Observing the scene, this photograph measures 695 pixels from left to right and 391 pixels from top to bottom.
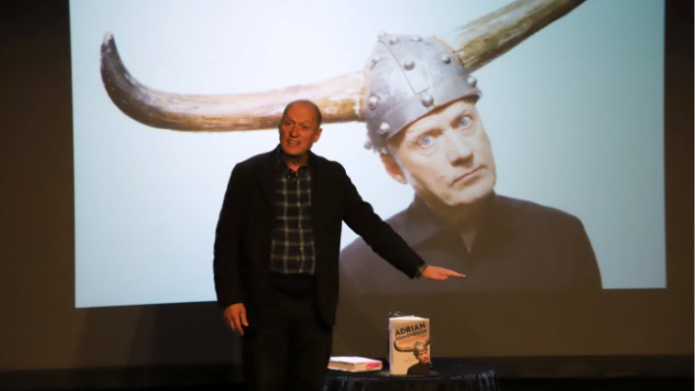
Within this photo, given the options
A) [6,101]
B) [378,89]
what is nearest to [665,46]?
[378,89]

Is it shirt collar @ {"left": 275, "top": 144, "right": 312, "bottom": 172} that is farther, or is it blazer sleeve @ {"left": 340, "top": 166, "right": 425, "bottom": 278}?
blazer sleeve @ {"left": 340, "top": 166, "right": 425, "bottom": 278}

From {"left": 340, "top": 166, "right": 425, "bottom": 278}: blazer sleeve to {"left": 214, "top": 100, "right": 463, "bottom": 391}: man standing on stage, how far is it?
122 mm

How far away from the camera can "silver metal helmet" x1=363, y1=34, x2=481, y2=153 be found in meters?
3.87

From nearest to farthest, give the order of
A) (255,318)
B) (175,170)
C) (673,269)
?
(255,318) < (175,170) < (673,269)

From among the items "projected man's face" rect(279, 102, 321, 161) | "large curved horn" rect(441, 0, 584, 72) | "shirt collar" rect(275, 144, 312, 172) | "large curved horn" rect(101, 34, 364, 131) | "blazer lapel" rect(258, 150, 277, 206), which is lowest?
"blazer lapel" rect(258, 150, 277, 206)

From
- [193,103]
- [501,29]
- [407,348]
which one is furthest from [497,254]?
[193,103]

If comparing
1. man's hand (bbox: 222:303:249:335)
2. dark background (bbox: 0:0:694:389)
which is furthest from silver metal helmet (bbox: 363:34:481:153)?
man's hand (bbox: 222:303:249:335)

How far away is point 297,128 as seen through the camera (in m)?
2.62

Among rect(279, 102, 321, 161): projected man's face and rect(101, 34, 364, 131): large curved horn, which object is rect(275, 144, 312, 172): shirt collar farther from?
rect(101, 34, 364, 131): large curved horn

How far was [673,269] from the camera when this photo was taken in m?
4.12

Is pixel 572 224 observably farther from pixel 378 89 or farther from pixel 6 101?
pixel 6 101

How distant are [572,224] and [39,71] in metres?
2.37

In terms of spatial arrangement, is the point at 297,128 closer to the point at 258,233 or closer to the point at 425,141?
the point at 258,233

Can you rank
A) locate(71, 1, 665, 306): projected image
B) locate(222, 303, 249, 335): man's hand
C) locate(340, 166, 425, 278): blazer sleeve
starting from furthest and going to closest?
locate(71, 1, 665, 306): projected image < locate(340, 166, 425, 278): blazer sleeve < locate(222, 303, 249, 335): man's hand
